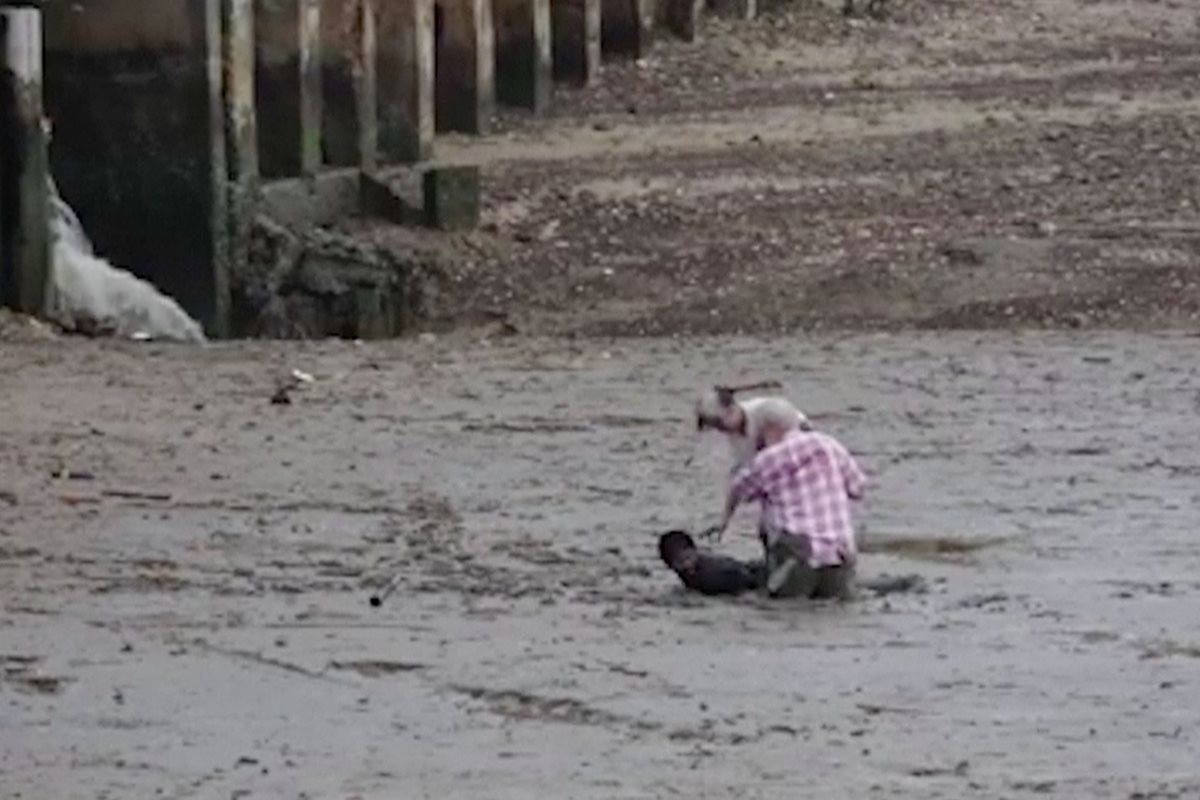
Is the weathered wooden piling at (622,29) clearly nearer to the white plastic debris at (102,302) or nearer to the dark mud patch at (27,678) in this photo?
the white plastic debris at (102,302)

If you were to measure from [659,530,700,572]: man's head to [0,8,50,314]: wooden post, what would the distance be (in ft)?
26.5

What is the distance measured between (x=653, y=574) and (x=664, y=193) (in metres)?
11.8

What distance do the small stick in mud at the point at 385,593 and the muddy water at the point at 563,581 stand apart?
0.07 m

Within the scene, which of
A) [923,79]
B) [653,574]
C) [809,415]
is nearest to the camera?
[653,574]

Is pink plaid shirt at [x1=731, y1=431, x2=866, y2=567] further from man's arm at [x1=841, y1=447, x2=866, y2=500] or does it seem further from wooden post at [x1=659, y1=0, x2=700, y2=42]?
wooden post at [x1=659, y1=0, x2=700, y2=42]

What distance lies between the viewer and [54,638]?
11016 mm

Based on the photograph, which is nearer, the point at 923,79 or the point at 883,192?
the point at 883,192

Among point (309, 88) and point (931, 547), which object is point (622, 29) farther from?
point (931, 547)

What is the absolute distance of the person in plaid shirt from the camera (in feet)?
36.6

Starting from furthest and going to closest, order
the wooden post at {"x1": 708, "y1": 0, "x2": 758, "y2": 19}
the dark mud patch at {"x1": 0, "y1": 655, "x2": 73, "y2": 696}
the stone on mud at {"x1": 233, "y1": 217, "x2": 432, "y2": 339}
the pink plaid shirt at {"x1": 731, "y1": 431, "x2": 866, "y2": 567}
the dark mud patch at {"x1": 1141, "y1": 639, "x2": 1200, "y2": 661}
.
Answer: the wooden post at {"x1": 708, "y1": 0, "x2": 758, "y2": 19}, the stone on mud at {"x1": 233, "y1": 217, "x2": 432, "y2": 339}, the pink plaid shirt at {"x1": 731, "y1": 431, "x2": 866, "y2": 567}, the dark mud patch at {"x1": 1141, "y1": 639, "x2": 1200, "y2": 661}, the dark mud patch at {"x1": 0, "y1": 655, "x2": 73, "y2": 696}

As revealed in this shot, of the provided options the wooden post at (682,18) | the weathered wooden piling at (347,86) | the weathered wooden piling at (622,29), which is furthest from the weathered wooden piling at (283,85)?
the wooden post at (682,18)

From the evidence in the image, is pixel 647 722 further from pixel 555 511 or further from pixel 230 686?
pixel 555 511

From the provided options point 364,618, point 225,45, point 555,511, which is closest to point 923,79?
point 225,45

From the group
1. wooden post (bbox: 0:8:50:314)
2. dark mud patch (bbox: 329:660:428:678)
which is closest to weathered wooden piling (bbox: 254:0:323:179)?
wooden post (bbox: 0:8:50:314)
